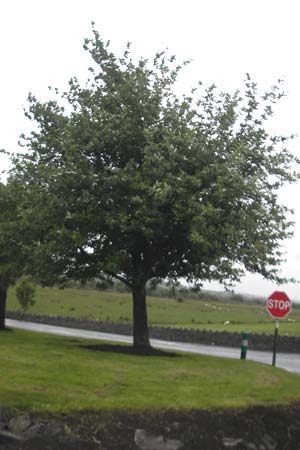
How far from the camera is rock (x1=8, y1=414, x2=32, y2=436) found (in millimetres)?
9641

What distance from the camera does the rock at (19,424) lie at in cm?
964

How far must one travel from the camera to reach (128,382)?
12977mm

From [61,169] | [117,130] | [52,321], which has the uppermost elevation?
[117,130]

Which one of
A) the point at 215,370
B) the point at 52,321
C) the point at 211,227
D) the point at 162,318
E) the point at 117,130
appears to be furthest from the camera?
the point at 162,318

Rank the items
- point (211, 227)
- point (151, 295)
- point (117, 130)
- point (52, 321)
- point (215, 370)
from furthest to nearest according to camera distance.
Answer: point (151, 295), point (52, 321), point (117, 130), point (211, 227), point (215, 370)

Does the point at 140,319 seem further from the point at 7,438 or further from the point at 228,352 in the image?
the point at 7,438

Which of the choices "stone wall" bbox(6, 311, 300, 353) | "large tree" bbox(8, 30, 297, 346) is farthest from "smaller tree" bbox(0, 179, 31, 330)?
"stone wall" bbox(6, 311, 300, 353)

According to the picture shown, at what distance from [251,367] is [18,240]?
803cm

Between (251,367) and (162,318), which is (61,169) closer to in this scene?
(251,367)

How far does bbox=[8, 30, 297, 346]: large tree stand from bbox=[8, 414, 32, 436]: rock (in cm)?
750

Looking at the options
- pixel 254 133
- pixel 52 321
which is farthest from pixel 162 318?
pixel 254 133

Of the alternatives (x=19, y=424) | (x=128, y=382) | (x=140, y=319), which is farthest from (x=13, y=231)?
(x=19, y=424)

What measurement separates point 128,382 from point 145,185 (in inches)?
224

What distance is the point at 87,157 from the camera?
19172 millimetres
